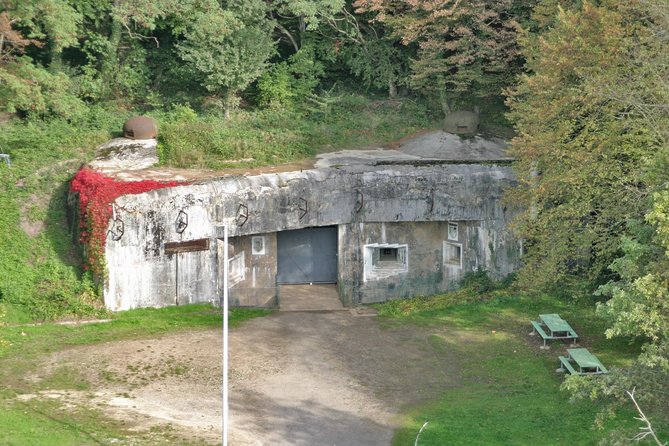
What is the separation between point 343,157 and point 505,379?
34.8 ft

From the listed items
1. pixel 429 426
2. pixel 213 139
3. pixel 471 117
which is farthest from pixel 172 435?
pixel 471 117

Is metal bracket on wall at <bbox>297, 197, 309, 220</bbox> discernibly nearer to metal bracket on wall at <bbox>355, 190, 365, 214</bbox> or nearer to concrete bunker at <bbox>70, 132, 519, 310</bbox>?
concrete bunker at <bbox>70, 132, 519, 310</bbox>

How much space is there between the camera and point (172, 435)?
18.8 metres

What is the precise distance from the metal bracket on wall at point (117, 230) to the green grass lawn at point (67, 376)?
6.84 ft

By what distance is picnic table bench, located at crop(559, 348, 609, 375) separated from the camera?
860 inches

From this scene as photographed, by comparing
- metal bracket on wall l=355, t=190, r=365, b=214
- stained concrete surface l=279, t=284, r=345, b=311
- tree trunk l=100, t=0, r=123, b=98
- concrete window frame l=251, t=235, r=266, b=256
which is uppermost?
tree trunk l=100, t=0, r=123, b=98

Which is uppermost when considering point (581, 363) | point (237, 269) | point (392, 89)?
point (392, 89)

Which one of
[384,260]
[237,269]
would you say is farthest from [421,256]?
[237,269]

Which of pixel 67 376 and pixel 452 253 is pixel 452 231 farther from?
pixel 67 376

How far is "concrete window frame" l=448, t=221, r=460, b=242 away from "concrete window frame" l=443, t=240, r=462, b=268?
7.2 inches

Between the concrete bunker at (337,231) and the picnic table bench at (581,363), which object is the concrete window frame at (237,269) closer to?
the concrete bunker at (337,231)

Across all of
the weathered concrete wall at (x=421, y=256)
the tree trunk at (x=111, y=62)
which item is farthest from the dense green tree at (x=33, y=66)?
the weathered concrete wall at (x=421, y=256)

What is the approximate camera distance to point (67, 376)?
71.6 ft

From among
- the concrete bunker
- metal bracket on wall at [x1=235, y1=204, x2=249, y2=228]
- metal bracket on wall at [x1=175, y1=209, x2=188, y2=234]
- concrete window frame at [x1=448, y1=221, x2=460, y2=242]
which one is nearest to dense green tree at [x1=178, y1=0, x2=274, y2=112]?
the concrete bunker
